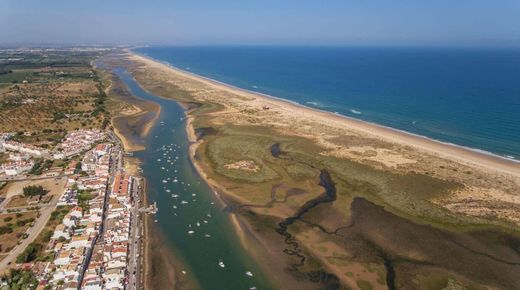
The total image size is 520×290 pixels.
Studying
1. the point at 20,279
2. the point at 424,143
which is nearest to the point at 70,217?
the point at 20,279

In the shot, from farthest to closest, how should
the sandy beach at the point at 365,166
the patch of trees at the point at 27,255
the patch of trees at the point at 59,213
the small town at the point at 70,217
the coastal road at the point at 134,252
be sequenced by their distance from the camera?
the patch of trees at the point at 59,213 → the sandy beach at the point at 365,166 → the patch of trees at the point at 27,255 → the small town at the point at 70,217 → the coastal road at the point at 134,252

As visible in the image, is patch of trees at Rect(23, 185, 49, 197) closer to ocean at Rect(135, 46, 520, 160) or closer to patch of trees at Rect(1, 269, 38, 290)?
patch of trees at Rect(1, 269, 38, 290)

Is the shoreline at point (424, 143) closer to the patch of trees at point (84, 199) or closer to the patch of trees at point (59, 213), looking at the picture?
the patch of trees at point (84, 199)

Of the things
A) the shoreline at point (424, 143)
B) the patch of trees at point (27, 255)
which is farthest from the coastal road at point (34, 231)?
the shoreline at point (424, 143)

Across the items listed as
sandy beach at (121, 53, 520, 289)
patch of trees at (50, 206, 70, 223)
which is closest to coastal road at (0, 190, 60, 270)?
patch of trees at (50, 206, 70, 223)

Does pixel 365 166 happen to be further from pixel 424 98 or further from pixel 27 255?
pixel 424 98

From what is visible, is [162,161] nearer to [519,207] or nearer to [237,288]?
[237,288]
